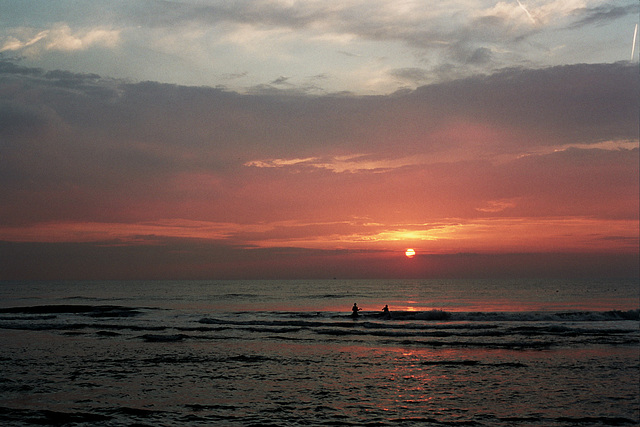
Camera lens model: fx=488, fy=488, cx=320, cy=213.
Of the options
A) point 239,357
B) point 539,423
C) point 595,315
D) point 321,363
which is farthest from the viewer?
point 595,315

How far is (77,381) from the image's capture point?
22.0 m

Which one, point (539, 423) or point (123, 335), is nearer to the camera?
point (539, 423)

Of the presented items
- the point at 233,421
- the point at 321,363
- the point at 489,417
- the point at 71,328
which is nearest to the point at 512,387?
the point at 489,417

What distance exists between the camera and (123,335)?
39.2 meters

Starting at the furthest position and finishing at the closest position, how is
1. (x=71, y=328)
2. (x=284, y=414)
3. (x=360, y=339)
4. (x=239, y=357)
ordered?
(x=71, y=328)
(x=360, y=339)
(x=239, y=357)
(x=284, y=414)

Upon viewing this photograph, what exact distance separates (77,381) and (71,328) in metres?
25.0

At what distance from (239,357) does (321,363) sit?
17.3 feet

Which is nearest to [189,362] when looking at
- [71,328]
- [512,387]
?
[512,387]

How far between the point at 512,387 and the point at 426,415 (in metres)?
6.05

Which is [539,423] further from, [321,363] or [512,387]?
[321,363]

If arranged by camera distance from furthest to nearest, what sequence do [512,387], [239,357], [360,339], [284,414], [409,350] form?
[360,339], [409,350], [239,357], [512,387], [284,414]

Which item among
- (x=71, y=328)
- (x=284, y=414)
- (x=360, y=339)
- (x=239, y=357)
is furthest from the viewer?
(x=71, y=328)

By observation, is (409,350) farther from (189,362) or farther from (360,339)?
(189,362)

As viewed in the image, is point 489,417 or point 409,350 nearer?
point 489,417
